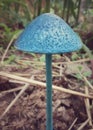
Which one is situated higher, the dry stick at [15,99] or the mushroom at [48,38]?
the mushroom at [48,38]

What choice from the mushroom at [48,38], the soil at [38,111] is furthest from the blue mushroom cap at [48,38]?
the soil at [38,111]

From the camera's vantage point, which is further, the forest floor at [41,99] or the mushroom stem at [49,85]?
the forest floor at [41,99]

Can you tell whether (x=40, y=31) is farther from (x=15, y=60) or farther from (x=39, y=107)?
(x=15, y=60)

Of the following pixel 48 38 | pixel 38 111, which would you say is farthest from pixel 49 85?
pixel 38 111

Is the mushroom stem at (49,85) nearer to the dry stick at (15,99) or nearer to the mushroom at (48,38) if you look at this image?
the mushroom at (48,38)

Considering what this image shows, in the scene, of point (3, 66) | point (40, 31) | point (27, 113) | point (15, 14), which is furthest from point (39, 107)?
point (15, 14)

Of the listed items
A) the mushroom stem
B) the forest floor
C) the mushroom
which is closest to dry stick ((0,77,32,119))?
the forest floor

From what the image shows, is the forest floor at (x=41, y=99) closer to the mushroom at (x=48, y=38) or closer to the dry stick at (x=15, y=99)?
the dry stick at (x=15, y=99)

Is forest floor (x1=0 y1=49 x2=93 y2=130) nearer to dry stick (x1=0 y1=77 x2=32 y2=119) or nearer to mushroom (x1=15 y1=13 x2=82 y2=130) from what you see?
dry stick (x1=0 y1=77 x2=32 y2=119)
